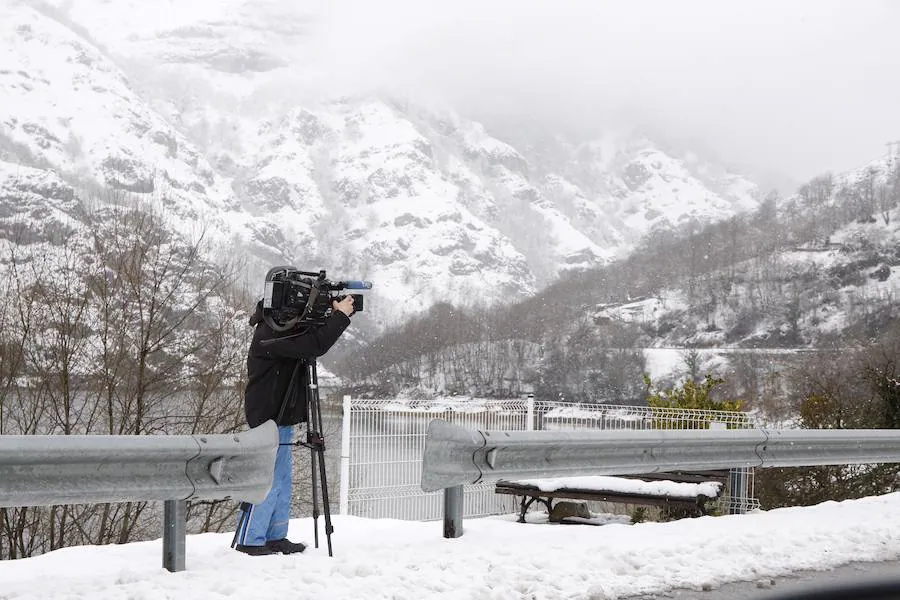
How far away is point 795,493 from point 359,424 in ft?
33.8

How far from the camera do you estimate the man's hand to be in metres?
5.66

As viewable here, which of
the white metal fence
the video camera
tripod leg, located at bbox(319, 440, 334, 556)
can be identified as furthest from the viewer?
the white metal fence

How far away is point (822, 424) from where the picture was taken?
69.6 ft

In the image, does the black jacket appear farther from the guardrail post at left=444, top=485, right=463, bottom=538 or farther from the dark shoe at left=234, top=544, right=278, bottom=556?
the guardrail post at left=444, top=485, right=463, bottom=538

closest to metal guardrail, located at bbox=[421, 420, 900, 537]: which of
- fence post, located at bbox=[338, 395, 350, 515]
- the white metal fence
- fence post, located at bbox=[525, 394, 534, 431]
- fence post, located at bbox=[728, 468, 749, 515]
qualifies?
fence post, located at bbox=[728, 468, 749, 515]

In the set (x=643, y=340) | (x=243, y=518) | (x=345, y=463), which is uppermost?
(x=643, y=340)

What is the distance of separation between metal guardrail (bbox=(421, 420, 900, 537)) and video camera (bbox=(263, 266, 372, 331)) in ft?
3.07

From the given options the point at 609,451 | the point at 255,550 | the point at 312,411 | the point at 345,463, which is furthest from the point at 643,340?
the point at 255,550

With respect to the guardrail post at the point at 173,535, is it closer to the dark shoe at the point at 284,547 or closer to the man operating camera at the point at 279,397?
the man operating camera at the point at 279,397

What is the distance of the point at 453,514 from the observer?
5.93 m

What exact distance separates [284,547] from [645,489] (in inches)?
201

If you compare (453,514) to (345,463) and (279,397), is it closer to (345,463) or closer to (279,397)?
(279,397)

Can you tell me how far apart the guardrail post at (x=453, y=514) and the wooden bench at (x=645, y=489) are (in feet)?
13.6

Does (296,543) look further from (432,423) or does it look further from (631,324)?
(631,324)
